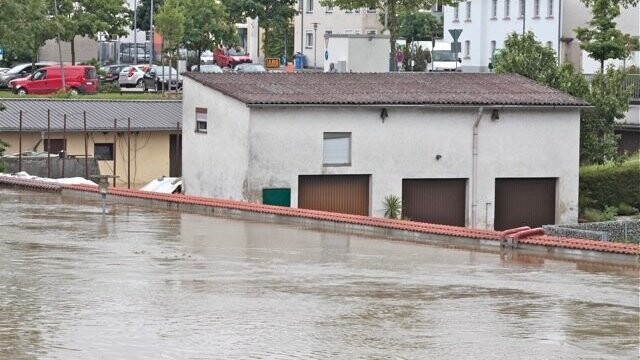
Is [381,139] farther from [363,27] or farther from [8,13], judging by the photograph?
[363,27]

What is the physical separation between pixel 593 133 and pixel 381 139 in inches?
370

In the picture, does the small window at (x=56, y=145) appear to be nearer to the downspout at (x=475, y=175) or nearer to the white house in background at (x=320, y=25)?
the downspout at (x=475, y=175)

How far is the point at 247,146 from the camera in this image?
4344 centimetres

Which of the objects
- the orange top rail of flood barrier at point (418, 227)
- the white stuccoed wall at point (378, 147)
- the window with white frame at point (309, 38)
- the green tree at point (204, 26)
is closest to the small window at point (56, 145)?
the white stuccoed wall at point (378, 147)

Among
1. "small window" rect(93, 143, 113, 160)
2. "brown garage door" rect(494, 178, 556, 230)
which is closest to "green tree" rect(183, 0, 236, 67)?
"small window" rect(93, 143, 113, 160)

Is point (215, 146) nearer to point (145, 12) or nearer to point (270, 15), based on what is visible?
point (145, 12)

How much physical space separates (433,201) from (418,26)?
187ft

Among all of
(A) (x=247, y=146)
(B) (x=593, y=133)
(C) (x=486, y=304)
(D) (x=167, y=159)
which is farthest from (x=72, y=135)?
(C) (x=486, y=304)

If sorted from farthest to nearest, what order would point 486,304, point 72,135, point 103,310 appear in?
point 72,135
point 486,304
point 103,310

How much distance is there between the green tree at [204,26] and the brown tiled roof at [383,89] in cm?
3752

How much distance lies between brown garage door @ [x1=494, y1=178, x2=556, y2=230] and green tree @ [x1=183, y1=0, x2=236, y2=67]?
1596 inches

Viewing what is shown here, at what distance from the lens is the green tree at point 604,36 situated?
60156mm

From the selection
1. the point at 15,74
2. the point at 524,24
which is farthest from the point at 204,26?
the point at 524,24

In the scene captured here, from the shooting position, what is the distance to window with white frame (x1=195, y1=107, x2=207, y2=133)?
46.5 m
